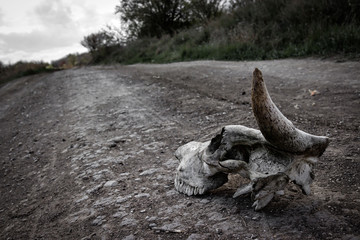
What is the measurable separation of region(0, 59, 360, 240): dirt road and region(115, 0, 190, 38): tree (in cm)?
1386

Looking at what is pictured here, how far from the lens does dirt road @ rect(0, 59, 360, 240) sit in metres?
1.82

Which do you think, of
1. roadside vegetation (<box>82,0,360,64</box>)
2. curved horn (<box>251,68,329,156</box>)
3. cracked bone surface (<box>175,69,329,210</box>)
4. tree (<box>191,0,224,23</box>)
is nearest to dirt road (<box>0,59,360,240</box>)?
cracked bone surface (<box>175,69,329,210</box>)

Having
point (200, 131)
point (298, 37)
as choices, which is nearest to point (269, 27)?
point (298, 37)

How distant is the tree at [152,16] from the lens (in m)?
18.6

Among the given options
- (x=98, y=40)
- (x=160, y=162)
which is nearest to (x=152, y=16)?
(x=98, y=40)

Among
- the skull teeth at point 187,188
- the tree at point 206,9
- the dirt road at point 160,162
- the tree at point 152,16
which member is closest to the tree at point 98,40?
the tree at point 152,16

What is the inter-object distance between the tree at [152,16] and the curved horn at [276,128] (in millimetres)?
17581

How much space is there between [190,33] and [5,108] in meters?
8.78

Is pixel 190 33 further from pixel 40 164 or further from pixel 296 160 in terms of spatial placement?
pixel 296 160

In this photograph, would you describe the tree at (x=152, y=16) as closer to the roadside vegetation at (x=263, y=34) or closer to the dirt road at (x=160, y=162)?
the roadside vegetation at (x=263, y=34)

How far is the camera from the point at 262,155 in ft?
5.88

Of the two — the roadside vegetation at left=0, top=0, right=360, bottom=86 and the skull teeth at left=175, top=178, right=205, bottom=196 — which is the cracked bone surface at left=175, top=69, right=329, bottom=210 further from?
the roadside vegetation at left=0, top=0, right=360, bottom=86

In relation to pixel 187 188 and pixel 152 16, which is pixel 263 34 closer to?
pixel 187 188

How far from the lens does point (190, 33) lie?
43.5 ft
